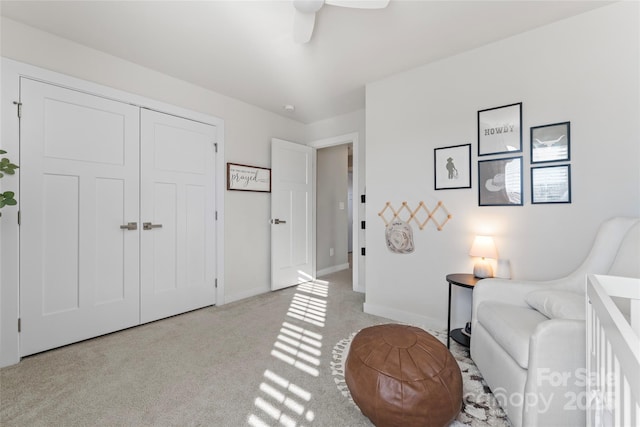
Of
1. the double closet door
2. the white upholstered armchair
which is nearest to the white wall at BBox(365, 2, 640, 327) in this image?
the white upholstered armchair

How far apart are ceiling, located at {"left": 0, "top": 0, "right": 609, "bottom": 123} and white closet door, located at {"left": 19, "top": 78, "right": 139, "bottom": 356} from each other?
0.52 meters

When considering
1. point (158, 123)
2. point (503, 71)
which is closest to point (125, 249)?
point (158, 123)

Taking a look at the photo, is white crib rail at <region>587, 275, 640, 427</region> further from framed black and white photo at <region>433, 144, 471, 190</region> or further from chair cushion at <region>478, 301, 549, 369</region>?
framed black and white photo at <region>433, 144, 471, 190</region>

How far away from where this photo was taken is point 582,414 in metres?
1.22

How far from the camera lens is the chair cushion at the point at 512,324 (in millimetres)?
1320

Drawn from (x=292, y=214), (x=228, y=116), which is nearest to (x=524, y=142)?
(x=292, y=214)

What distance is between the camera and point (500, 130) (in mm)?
2219

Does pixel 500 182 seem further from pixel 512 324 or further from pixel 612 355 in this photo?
pixel 612 355

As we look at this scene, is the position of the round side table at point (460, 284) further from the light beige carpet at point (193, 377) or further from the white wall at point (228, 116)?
the white wall at point (228, 116)

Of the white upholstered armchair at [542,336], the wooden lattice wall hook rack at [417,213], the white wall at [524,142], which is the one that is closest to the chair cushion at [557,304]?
the white upholstered armchair at [542,336]

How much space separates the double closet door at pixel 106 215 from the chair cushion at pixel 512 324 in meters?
2.66

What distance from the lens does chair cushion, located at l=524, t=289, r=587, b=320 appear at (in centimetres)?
134

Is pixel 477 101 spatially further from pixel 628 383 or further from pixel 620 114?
pixel 628 383

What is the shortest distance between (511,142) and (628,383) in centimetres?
202
